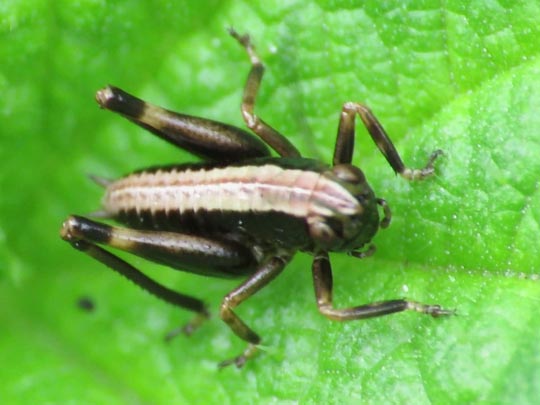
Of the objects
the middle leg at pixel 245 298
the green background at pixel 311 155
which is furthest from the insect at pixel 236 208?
the green background at pixel 311 155

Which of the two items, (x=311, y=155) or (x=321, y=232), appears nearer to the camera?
(x=321, y=232)

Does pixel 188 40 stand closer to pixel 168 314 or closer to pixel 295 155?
pixel 295 155

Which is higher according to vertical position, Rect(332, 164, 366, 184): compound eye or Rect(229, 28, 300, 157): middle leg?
Rect(229, 28, 300, 157): middle leg

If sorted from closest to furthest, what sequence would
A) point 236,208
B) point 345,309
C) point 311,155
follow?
1. point 345,309
2. point 236,208
3. point 311,155

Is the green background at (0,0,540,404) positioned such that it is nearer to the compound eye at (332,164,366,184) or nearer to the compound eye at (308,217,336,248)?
the compound eye at (332,164,366,184)

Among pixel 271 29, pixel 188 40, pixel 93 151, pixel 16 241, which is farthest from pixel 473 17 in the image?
pixel 16 241

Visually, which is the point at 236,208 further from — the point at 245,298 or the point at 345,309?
the point at 345,309

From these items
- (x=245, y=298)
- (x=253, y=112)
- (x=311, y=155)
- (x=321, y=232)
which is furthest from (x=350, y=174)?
(x=245, y=298)

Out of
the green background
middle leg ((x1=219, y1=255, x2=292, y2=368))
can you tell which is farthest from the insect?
the green background

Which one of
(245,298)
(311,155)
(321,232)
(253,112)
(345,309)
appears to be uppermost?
(253,112)
